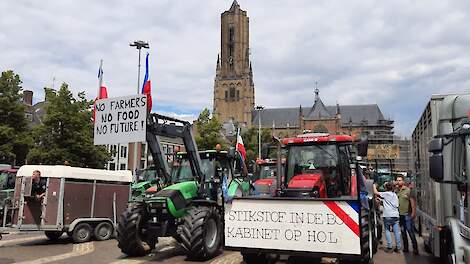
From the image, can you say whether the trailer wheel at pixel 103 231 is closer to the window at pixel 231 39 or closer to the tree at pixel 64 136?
the tree at pixel 64 136

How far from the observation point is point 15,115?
27.5 m

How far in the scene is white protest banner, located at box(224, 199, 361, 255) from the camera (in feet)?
21.2

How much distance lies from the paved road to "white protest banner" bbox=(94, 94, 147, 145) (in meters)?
2.80

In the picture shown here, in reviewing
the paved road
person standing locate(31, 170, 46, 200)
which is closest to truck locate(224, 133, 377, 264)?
the paved road

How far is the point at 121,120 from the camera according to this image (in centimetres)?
1050

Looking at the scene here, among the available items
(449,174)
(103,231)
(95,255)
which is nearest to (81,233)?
(103,231)

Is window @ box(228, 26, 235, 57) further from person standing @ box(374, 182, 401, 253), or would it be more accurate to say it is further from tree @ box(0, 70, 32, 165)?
person standing @ box(374, 182, 401, 253)

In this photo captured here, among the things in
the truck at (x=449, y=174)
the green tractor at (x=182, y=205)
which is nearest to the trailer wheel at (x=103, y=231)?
the green tractor at (x=182, y=205)

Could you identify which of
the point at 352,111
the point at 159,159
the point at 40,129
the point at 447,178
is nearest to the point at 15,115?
the point at 40,129

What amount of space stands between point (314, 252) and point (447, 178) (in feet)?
7.87

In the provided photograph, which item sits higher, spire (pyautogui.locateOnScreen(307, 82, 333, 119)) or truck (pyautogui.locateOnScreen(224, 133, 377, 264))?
spire (pyautogui.locateOnScreen(307, 82, 333, 119))

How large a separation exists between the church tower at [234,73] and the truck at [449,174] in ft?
309

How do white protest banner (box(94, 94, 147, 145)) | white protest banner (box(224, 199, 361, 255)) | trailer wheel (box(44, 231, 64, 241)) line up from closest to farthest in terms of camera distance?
white protest banner (box(224, 199, 361, 255)) → white protest banner (box(94, 94, 147, 145)) → trailer wheel (box(44, 231, 64, 241))

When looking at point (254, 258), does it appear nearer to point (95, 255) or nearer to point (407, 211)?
point (95, 255)
